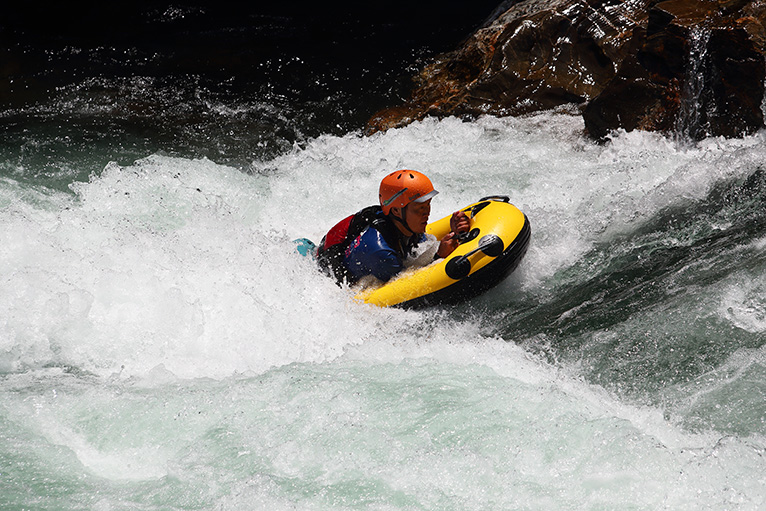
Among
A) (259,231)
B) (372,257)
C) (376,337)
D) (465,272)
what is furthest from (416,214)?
(259,231)

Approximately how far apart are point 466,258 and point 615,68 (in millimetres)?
4226

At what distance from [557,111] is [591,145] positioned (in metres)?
0.90

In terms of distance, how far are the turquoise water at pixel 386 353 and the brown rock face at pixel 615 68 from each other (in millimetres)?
364

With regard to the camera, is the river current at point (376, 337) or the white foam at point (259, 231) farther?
the white foam at point (259, 231)

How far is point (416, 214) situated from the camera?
4680 millimetres

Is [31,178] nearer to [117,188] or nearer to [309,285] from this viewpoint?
[117,188]

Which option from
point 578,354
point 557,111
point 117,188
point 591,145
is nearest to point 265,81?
point 117,188

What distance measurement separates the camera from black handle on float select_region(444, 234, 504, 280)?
15.7 feet

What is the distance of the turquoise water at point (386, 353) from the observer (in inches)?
128

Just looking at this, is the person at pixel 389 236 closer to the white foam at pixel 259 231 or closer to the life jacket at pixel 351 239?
the life jacket at pixel 351 239

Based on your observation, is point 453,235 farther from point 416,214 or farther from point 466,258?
point 416,214

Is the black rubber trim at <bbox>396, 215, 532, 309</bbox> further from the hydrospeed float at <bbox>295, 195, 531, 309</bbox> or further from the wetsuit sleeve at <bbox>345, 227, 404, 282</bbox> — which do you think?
the wetsuit sleeve at <bbox>345, 227, 404, 282</bbox>

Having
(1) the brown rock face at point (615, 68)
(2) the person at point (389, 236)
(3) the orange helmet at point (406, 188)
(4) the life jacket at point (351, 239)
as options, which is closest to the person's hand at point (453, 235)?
(2) the person at point (389, 236)

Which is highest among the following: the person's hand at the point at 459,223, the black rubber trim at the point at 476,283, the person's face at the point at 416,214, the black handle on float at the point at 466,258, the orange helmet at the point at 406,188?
the orange helmet at the point at 406,188
